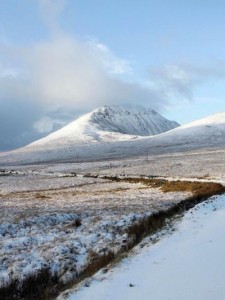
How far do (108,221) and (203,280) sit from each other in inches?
429

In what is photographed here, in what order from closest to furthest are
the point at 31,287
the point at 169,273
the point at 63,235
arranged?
the point at 169,273
the point at 31,287
the point at 63,235

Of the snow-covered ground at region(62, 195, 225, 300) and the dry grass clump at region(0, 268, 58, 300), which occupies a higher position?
the snow-covered ground at region(62, 195, 225, 300)

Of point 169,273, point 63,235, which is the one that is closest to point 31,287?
point 169,273

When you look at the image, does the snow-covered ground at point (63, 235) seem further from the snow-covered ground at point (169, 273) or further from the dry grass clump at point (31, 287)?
the snow-covered ground at point (169, 273)

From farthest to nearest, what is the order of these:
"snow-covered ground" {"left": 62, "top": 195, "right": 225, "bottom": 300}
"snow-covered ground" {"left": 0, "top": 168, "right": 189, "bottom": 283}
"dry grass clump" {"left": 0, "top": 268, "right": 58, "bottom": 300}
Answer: "snow-covered ground" {"left": 0, "top": 168, "right": 189, "bottom": 283} → "dry grass clump" {"left": 0, "top": 268, "right": 58, "bottom": 300} → "snow-covered ground" {"left": 62, "top": 195, "right": 225, "bottom": 300}

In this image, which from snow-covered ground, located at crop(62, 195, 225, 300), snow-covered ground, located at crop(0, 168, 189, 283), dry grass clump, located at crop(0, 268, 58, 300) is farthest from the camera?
snow-covered ground, located at crop(0, 168, 189, 283)

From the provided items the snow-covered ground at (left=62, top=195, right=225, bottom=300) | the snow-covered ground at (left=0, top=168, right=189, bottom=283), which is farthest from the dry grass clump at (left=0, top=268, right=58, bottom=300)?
the snow-covered ground at (left=62, top=195, right=225, bottom=300)

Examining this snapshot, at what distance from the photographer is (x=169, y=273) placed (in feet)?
35.5

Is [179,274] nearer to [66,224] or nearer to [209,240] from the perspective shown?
[209,240]

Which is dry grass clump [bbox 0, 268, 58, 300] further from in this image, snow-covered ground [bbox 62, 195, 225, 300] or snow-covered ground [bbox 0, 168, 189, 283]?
snow-covered ground [bbox 62, 195, 225, 300]

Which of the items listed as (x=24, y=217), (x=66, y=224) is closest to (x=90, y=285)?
(x=66, y=224)

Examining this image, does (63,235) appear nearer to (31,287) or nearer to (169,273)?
(31,287)

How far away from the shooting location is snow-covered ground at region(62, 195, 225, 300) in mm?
9406

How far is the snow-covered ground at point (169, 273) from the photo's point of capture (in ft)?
30.9
